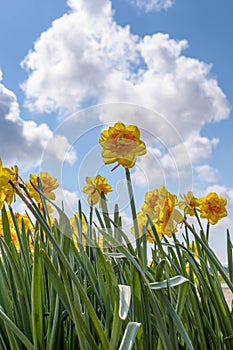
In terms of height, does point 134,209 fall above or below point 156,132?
below

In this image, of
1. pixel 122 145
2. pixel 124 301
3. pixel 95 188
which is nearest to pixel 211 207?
pixel 95 188

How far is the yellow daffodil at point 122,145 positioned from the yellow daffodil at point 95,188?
0.81 ft

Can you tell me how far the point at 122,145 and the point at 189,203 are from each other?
0.51 m

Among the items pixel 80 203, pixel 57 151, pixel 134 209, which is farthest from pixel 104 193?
pixel 134 209

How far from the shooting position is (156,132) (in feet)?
3.92

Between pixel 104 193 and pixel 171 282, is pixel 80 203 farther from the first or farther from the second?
pixel 171 282

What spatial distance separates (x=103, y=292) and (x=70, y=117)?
0.46 metres

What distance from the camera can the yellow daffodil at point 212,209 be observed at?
142cm

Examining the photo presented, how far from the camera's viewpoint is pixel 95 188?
4.01ft

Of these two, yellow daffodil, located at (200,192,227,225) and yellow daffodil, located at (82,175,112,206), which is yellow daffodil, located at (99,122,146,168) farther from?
yellow daffodil, located at (200,192,227,225)

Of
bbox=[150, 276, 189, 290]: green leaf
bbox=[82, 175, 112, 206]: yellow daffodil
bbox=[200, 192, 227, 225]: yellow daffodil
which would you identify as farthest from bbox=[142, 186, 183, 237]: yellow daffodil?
bbox=[150, 276, 189, 290]: green leaf

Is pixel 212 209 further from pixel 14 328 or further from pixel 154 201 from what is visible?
pixel 14 328

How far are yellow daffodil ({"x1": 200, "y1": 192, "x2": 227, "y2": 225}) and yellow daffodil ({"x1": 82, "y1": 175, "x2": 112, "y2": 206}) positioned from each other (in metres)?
0.37

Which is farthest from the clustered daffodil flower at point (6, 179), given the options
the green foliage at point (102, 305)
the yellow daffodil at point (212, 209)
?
the yellow daffodil at point (212, 209)
